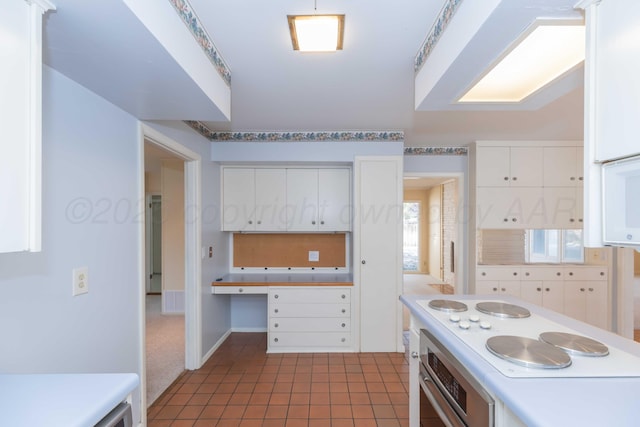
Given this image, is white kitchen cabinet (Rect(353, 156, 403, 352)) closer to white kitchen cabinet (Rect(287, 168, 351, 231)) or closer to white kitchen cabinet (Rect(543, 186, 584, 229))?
white kitchen cabinet (Rect(287, 168, 351, 231))

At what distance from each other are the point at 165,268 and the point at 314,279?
2527 mm

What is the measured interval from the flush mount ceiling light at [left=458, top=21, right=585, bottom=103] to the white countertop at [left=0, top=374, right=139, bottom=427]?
1.79 meters

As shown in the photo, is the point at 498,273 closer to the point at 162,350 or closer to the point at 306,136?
the point at 306,136

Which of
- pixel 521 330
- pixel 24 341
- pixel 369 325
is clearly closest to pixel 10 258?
pixel 24 341

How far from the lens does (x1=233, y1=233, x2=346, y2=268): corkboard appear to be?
395 centimetres

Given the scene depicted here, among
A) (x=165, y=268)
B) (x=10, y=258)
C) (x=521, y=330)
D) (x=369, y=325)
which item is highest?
(x=10, y=258)

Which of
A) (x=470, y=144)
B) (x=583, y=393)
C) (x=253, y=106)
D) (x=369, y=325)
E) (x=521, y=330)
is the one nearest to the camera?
(x=583, y=393)

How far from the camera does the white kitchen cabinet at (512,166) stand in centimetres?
364

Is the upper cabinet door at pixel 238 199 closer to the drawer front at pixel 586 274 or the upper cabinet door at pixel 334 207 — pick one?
the upper cabinet door at pixel 334 207

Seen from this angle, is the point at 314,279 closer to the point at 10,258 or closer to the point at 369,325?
the point at 369,325

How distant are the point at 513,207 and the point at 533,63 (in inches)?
97.0

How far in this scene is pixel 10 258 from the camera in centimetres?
118

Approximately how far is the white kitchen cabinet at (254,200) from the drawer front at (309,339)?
1.17 m

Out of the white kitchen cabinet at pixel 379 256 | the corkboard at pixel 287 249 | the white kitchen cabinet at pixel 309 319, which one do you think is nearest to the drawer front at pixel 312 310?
the white kitchen cabinet at pixel 309 319
